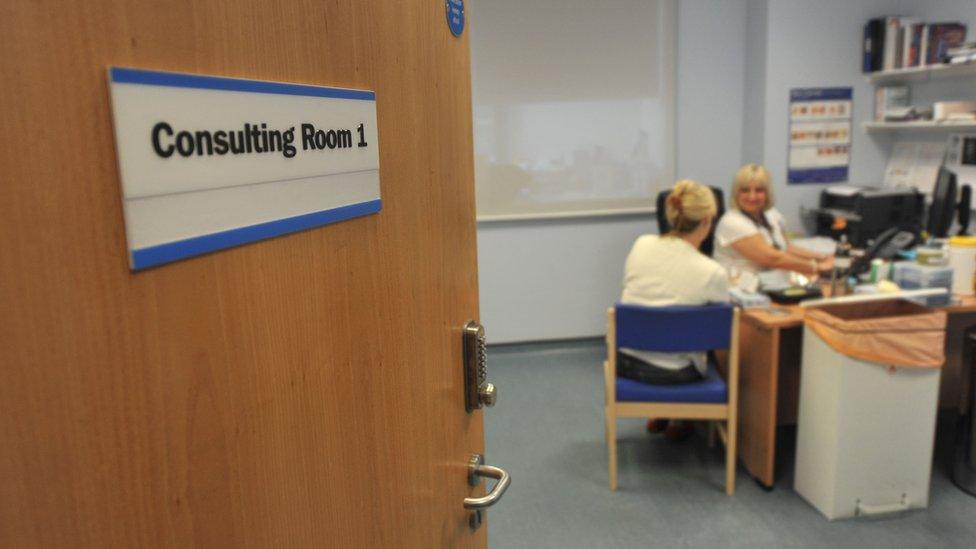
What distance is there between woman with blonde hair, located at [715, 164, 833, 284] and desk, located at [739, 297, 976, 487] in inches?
16.4

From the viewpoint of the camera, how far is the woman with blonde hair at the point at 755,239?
11.2ft

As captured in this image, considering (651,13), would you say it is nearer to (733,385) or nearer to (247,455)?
(733,385)

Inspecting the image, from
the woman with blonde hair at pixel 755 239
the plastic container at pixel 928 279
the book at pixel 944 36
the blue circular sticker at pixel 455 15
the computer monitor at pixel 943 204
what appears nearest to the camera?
the blue circular sticker at pixel 455 15

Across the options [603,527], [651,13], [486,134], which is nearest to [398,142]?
[603,527]

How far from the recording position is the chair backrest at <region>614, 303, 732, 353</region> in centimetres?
256

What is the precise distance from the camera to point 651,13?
168 inches

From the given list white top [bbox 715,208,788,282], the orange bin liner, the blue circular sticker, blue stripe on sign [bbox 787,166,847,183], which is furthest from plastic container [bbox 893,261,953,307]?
the blue circular sticker

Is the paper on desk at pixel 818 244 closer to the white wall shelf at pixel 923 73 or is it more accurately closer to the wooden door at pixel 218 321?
the white wall shelf at pixel 923 73

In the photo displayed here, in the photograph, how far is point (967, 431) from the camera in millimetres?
2717

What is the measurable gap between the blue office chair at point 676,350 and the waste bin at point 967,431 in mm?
890

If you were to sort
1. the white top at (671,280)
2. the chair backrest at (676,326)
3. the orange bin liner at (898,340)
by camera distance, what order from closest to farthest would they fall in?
the orange bin liner at (898,340) < the chair backrest at (676,326) < the white top at (671,280)

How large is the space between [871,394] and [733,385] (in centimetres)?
46

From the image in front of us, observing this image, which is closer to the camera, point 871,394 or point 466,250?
point 466,250

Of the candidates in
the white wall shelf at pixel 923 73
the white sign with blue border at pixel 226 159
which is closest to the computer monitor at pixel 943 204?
the white wall shelf at pixel 923 73
